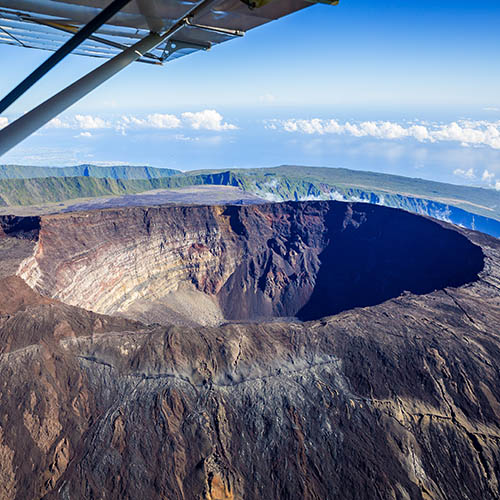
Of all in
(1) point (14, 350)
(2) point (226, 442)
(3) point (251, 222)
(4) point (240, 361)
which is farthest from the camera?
(3) point (251, 222)

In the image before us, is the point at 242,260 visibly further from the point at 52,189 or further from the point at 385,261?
the point at 52,189

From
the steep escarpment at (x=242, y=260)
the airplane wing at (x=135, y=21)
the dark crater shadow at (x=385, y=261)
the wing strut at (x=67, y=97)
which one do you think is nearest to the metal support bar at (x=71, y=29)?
the airplane wing at (x=135, y=21)

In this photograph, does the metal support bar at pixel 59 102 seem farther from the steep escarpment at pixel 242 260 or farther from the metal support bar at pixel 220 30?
the steep escarpment at pixel 242 260

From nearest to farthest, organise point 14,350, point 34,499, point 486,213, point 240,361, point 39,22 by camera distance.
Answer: point 39,22 < point 34,499 < point 14,350 < point 240,361 < point 486,213

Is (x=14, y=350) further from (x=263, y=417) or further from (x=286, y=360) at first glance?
(x=286, y=360)

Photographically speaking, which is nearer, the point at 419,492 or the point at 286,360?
the point at 419,492

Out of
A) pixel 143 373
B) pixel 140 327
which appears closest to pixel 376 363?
pixel 143 373

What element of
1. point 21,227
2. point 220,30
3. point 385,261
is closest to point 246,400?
point 220,30

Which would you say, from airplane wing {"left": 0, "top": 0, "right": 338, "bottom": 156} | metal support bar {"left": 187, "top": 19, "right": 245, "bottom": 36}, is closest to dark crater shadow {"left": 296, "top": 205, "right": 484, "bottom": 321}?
metal support bar {"left": 187, "top": 19, "right": 245, "bottom": 36}
